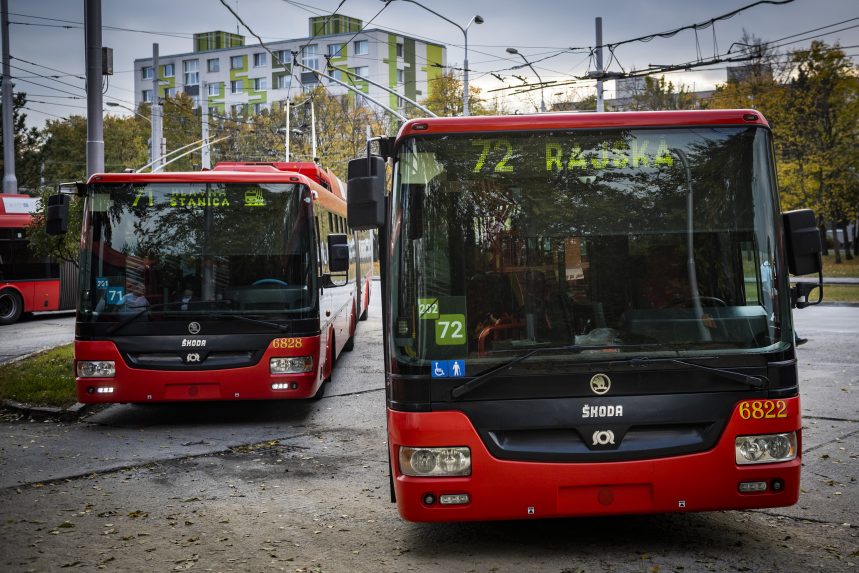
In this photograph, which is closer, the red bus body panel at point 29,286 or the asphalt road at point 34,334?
the asphalt road at point 34,334

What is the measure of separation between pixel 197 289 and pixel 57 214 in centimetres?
162

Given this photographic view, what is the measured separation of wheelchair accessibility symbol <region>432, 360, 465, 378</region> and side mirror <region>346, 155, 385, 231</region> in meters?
0.89

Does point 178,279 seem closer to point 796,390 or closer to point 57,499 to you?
point 57,499

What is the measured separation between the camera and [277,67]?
8981 centimetres

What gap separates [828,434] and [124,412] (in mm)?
7666

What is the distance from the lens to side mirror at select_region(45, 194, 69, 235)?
1093 cm

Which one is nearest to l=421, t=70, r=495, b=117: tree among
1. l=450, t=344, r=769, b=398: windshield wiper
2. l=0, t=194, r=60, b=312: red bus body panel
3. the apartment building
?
l=0, t=194, r=60, b=312: red bus body panel

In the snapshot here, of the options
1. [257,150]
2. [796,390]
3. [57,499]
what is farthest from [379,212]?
[257,150]

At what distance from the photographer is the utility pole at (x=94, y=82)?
15141 millimetres

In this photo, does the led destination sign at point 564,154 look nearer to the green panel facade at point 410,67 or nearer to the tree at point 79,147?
the tree at point 79,147

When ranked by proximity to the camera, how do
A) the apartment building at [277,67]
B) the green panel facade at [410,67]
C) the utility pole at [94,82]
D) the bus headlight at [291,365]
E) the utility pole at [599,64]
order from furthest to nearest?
1. the green panel facade at [410,67]
2. the apartment building at [277,67]
3. the utility pole at [599,64]
4. the utility pole at [94,82]
5. the bus headlight at [291,365]

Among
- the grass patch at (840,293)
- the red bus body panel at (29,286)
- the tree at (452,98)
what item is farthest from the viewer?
Result: the tree at (452,98)

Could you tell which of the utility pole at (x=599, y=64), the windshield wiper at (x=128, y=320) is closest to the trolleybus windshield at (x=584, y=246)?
the windshield wiper at (x=128, y=320)

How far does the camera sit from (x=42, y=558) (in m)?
6.25
